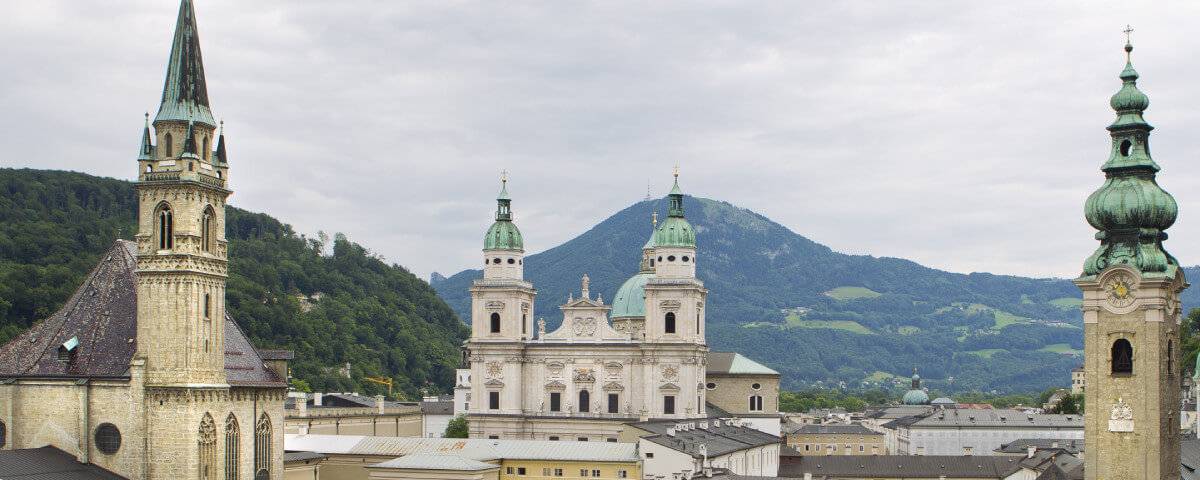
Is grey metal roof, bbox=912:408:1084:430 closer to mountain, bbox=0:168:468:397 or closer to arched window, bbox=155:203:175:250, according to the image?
mountain, bbox=0:168:468:397

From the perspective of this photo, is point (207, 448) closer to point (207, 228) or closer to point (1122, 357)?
point (207, 228)

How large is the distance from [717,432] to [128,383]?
5079 centimetres

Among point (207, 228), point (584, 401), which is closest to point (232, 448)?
point (207, 228)

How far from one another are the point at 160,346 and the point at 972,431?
4122 inches

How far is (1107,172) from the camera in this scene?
1907 inches

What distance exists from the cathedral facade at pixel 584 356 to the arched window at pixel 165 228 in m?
49.1

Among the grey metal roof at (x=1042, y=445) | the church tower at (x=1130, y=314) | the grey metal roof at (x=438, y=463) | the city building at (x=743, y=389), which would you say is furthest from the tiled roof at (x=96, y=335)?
the grey metal roof at (x=1042, y=445)

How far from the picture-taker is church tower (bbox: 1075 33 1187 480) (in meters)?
47.0

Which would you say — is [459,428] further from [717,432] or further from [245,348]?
[245,348]

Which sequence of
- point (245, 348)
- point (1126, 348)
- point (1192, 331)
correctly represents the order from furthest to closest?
point (1192, 331) < point (245, 348) < point (1126, 348)

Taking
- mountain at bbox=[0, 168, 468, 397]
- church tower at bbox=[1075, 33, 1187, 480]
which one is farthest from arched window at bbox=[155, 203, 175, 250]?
mountain at bbox=[0, 168, 468, 397]

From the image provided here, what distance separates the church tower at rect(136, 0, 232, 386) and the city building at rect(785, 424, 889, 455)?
8659cm

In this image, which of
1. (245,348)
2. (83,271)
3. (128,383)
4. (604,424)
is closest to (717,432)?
(604,424)

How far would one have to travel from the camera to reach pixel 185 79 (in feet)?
192
